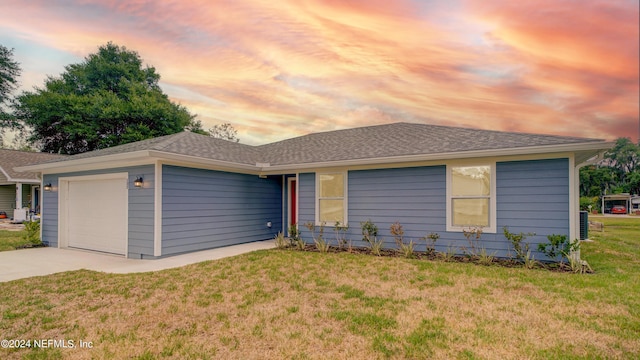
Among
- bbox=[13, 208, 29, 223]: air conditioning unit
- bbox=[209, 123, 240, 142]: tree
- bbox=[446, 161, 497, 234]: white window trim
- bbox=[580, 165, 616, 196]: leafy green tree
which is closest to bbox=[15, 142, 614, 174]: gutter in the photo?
bbox=[446, 161, 497, 234]: white window trim

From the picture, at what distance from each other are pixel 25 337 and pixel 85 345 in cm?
78

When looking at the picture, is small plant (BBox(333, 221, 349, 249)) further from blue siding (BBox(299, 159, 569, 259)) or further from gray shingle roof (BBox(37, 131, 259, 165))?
gray shingle roof (BBox(37, 131, 259, 165))

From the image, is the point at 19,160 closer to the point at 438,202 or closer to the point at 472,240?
the point at 438,202

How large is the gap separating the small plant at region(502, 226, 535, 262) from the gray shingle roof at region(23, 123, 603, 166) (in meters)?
1.79

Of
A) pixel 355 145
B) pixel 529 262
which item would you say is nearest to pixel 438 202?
pixel 529 262

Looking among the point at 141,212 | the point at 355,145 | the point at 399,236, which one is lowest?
the point at 399,236

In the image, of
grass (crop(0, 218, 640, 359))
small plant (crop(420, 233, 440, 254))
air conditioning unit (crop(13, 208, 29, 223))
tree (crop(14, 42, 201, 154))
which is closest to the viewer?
grass (crop(0, 218, 640, 359))

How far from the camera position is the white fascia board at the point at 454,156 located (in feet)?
19.6

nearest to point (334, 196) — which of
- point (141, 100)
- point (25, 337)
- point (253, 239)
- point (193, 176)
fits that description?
point (253, 239)

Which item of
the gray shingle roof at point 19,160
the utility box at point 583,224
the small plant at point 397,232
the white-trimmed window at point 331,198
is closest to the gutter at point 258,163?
the white-trimmed window at point 331,198

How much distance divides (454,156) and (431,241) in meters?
2.03

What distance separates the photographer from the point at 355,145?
9.90m

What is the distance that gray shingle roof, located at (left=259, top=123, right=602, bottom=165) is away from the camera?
702 cm

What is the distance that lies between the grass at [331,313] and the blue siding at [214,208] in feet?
6.57
